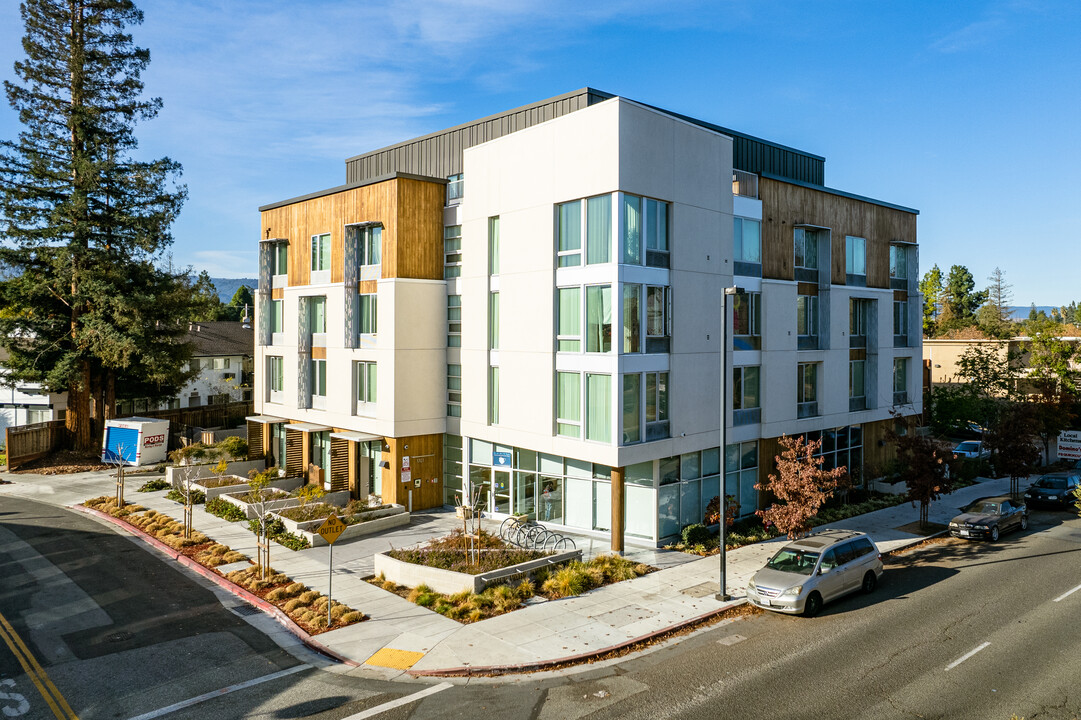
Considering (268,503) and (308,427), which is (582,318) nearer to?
(268,503)

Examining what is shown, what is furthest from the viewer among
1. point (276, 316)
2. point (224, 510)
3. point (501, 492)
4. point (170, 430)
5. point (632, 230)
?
point (170, 430)

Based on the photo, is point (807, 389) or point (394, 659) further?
point (807, 389)

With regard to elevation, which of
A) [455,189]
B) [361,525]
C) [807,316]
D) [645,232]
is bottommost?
[361,525]

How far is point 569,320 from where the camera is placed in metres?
23.7

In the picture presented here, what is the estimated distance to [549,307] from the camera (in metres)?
24.2

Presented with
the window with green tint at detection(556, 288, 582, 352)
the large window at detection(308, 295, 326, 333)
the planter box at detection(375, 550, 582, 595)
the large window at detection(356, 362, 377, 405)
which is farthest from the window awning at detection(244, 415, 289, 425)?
the window with green tint at detection(556, 288, 582, 352)

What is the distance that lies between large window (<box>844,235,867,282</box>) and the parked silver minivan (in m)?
16.3

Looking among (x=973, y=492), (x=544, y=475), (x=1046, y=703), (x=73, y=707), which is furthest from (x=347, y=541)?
(x=973, y=492)

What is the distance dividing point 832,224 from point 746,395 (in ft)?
32.5

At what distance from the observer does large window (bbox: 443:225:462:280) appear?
29438 millimetres

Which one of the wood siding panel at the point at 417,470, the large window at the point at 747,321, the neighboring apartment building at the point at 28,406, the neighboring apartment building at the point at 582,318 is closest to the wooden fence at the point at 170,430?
the neighboring apartment building at the point at 28,406

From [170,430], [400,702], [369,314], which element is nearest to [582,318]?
[369,314]

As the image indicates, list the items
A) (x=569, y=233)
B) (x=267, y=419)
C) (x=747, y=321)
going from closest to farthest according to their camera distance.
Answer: (x=569, y=233), (x=747, y=321), (x=267, y=419)

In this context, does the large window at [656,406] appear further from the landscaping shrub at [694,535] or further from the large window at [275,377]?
the large window at [275,377]
